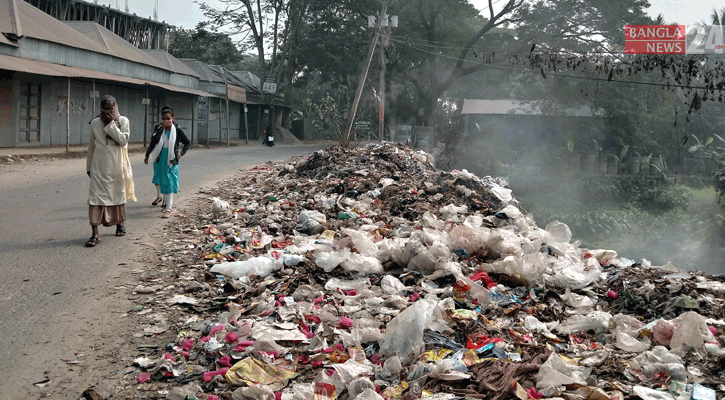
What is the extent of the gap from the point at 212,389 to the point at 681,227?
26.2 meters

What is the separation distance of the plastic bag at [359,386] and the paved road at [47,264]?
5.38ft

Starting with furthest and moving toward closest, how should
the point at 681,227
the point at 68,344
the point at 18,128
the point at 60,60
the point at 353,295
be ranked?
the point at 681,227 < the point at 60,60 < the point at 18,128 < the point at 353,295 < the point at 68,344

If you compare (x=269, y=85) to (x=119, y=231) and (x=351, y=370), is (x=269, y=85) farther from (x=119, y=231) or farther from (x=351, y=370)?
(x=351, y=370)

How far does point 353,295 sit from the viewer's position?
4.47 meters

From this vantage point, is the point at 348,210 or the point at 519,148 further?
the point at 519,148

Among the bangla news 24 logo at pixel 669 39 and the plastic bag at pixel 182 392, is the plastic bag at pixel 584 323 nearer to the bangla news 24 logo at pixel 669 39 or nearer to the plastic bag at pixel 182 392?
the plastic bag at pixel 182 392

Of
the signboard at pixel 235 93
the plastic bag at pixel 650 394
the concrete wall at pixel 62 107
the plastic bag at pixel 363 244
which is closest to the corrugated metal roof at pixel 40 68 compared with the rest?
the concrete wall at pixel 62 107

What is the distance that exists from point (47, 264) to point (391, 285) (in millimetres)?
2985

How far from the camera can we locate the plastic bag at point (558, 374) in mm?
2863

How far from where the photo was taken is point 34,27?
18203 millimetres

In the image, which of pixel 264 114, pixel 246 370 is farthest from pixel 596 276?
pixel 264 114

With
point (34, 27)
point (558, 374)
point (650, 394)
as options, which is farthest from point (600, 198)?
point (558, 374)

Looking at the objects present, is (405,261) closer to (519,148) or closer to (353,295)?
(353,295)

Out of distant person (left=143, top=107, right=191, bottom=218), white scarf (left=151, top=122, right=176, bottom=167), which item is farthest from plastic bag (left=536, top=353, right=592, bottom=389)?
white scarf (left=151, top=122, right=176, bottom=167)
